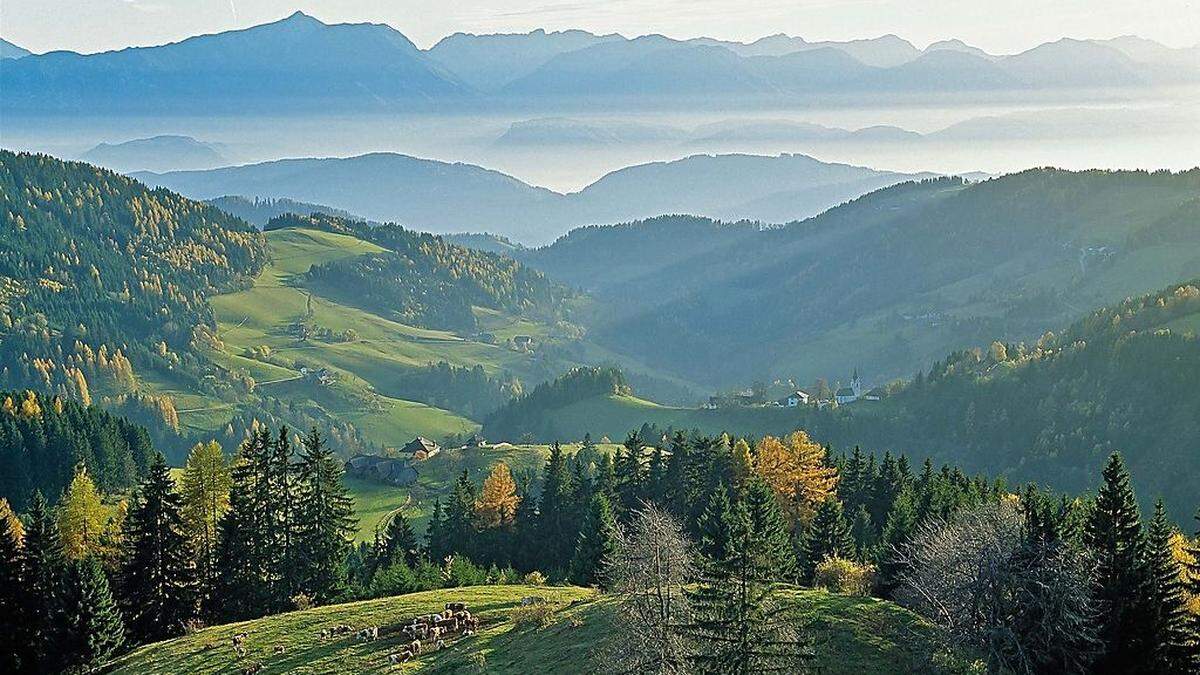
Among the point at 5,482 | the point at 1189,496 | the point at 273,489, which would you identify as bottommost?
the point at 1189,496

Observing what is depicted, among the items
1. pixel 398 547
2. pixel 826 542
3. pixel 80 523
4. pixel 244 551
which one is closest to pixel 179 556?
pixel 244 551

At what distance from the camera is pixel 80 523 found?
9338 centimetres

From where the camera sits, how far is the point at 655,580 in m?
47.6

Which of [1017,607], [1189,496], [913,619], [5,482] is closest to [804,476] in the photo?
[913,619]

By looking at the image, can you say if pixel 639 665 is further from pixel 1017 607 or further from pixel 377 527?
pixel 377 527

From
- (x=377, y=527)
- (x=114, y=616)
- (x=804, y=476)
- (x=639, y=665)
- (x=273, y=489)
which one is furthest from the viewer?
(x=377, y=527)

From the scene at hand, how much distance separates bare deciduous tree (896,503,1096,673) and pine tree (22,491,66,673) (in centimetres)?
6441

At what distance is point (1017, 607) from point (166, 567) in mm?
68062

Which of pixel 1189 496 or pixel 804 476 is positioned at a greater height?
pixel 804 476

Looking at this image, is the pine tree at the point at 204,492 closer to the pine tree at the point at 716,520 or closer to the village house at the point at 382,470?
the pine tree at the point at 716,520

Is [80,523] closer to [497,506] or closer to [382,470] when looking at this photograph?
[497,506]

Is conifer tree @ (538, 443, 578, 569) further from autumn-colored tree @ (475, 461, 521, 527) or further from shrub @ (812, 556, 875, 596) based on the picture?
shrub @ (812, 556, 875, 596)

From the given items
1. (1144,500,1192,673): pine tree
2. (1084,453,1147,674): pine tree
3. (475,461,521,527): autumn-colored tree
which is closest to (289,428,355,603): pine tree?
(475,461,521,527): autumn-colored tree

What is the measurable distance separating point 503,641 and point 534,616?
3.01m
